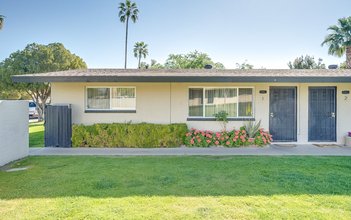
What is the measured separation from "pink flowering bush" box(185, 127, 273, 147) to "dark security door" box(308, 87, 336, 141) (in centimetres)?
223

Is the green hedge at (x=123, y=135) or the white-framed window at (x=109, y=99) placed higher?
the white-framed window at (x=109, y=99)

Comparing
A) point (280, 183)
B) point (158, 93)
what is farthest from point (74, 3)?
point (280, 183)

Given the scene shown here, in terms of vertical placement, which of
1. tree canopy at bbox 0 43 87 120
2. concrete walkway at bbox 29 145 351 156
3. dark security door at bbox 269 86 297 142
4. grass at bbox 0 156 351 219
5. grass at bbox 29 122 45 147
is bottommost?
grass at bbox 0 156 351 219

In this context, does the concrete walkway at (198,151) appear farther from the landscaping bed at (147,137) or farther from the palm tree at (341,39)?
the palm tree at (341,39)

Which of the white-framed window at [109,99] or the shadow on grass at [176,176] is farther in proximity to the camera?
the white-framed window at [109,99]

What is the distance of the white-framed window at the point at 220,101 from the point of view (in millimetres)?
7941

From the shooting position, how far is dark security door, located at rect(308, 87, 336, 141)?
7.85 metres

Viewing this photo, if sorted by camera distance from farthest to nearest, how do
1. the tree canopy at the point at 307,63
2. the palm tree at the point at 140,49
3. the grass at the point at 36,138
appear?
the palm tree at the point at 140,49
the tree canopy at the point at 307,63
the grass at the point at 36,138

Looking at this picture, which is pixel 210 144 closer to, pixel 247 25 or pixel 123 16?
pixel 247 25

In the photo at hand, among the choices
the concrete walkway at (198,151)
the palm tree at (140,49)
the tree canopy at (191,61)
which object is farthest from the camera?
the palm tree at (140,49)

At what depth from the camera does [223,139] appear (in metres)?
7.27

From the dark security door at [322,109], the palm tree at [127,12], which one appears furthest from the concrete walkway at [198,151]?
the palm tree at [127,12]

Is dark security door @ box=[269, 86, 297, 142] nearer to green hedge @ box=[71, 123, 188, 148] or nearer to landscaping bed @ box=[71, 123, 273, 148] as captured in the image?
landscaping bed @ box=[71, 123, 273, 148]

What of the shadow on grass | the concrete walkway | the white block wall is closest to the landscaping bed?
the concrete walkway
